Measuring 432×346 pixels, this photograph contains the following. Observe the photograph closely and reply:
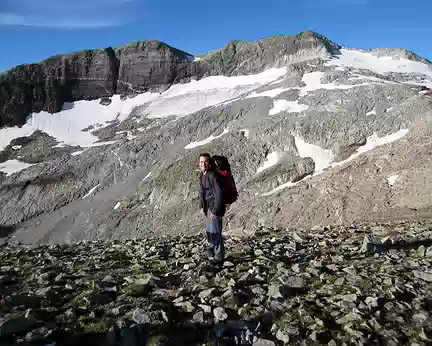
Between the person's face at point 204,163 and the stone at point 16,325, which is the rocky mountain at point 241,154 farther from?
the stone at point 16,325

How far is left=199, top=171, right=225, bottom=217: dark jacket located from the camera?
8.70 m

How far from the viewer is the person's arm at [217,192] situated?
8672 millimetres

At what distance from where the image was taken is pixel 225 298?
6.27 metres

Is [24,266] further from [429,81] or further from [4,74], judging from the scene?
[4,74]

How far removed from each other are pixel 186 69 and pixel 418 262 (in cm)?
12663

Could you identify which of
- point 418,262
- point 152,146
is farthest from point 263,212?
point 152,146

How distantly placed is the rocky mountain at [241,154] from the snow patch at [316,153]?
0.69 ft

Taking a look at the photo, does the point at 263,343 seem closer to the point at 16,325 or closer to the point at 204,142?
the point at 16,325

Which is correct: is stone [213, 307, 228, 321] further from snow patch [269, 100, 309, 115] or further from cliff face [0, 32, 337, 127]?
cliff face [0, 32, 337, 127]

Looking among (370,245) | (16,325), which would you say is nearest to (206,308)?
(16,325)

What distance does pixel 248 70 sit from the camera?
12119 centimetres

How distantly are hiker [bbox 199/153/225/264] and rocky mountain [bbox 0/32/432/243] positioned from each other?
602 centimetres

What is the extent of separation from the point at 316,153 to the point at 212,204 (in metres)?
38.6

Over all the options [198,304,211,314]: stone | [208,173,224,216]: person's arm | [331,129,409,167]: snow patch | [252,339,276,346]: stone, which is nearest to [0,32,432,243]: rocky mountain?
[331,129,409,167]: snow patch
